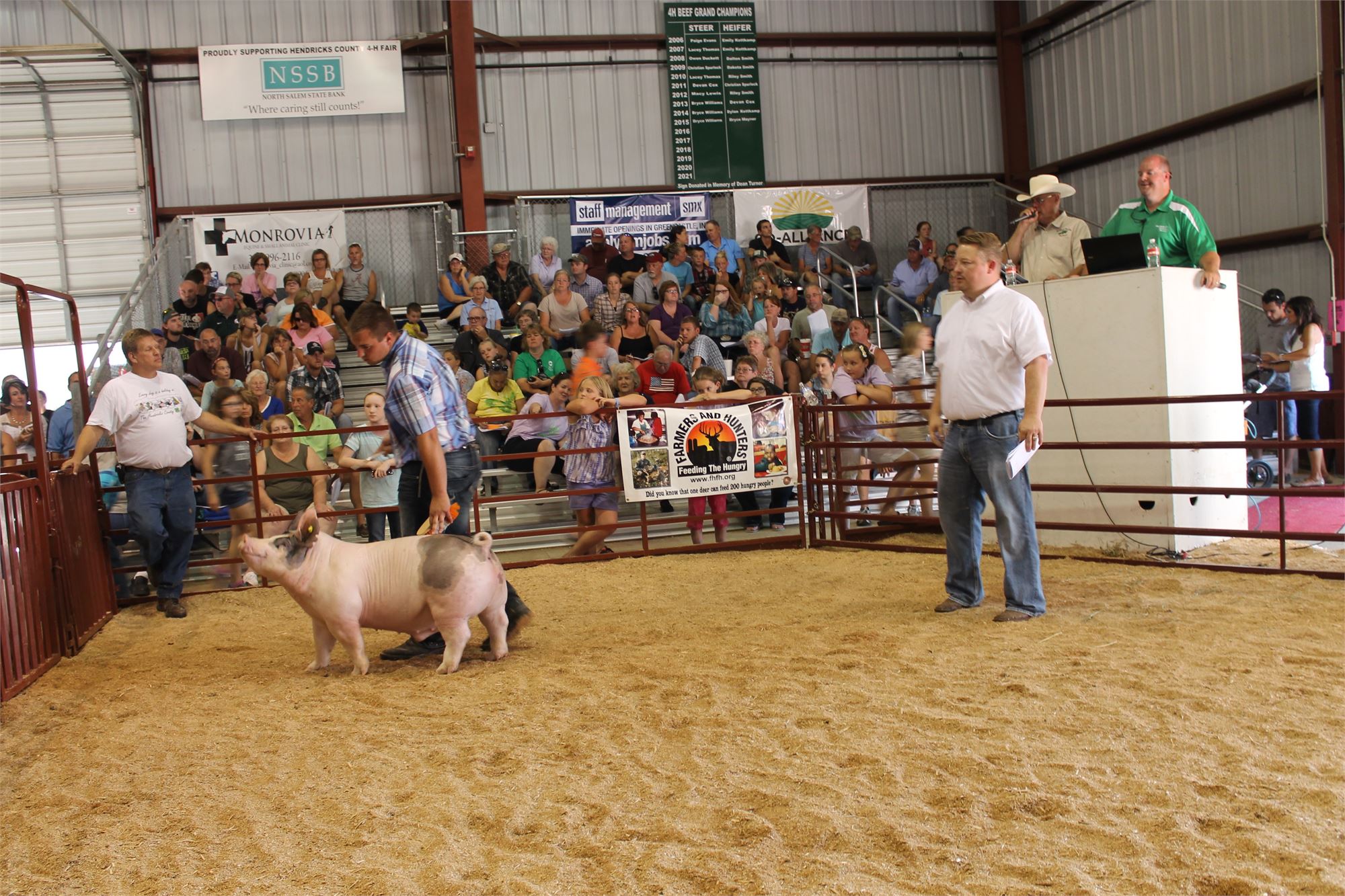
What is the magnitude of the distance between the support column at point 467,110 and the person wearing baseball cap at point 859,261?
17.8 feet

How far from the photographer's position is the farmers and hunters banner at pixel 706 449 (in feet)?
26.8

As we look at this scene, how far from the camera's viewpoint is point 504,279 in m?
13.7

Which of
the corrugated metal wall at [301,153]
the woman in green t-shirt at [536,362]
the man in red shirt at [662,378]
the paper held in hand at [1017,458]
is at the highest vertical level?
the corrugated metal wall at [301,153]

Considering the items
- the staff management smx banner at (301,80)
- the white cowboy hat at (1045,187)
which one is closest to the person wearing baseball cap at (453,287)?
the staff management smx banner at (301,80)

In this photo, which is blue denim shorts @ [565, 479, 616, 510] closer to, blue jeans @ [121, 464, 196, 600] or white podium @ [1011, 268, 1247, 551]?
blue jeans @ [121, 464, 196, 600]

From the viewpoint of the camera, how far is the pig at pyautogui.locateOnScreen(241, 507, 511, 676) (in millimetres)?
4898

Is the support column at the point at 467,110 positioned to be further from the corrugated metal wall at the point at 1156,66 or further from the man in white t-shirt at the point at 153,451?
the corrugated metal wall at the point at 1156,66

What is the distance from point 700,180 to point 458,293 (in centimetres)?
482

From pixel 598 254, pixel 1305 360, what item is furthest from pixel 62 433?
pixel 1305 360

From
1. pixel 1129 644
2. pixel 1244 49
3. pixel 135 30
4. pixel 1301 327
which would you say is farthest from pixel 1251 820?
pixel 135 30

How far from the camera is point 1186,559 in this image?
21.9 ft

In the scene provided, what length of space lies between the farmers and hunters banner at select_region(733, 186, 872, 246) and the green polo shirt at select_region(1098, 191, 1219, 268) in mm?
9288

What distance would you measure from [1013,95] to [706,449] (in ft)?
40.0

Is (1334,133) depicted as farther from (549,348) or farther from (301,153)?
(301,153)
